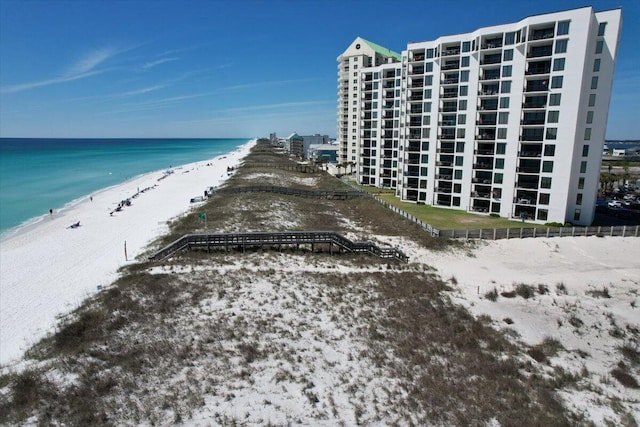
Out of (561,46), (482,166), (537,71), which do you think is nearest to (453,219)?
(482,166)

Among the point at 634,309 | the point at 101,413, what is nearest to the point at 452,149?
the point at 634,309

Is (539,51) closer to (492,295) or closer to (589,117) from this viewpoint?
(589,117)

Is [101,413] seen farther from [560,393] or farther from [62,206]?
[62,206]

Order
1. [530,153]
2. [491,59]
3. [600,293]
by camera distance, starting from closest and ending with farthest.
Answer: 1. [600,293]
2. [530,153]
3. [491,59]

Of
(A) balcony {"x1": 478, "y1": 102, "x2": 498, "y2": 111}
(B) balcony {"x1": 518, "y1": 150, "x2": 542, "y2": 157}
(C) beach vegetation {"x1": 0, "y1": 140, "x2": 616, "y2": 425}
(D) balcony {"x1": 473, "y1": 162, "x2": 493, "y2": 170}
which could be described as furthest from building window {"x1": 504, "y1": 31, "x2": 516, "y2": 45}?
(C) beach vegetation {"x1": 0, "y1": 140, "x2": 616, "y2": 425}

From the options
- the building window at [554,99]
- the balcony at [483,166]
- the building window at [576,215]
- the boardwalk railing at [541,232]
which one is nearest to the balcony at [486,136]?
the balcony at [483,166]

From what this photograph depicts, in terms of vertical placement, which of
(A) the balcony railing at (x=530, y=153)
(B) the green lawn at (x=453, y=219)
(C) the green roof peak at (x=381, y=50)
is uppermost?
(C) the green roof peak at (x=381, y=50)

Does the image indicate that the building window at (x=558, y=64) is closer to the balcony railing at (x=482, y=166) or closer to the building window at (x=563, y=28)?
the building window at (x=563, y=28)
